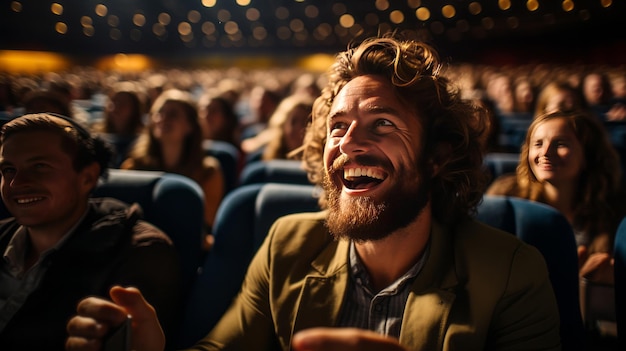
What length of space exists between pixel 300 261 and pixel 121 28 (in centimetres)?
76

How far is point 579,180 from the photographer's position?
122cm

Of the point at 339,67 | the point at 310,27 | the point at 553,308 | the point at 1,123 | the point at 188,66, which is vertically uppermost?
the point at 188,66

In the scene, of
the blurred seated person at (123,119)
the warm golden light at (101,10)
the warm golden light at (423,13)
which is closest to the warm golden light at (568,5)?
the warm golden light at (423,13)

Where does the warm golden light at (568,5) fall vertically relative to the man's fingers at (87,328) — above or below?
above

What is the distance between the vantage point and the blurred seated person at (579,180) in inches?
41.9

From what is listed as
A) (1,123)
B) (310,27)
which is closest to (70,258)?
(1,123)

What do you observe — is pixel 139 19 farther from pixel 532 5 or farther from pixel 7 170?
pixel 532 5

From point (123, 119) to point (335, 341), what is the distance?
2.85 meters

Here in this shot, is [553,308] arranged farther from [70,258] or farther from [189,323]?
[70,258]

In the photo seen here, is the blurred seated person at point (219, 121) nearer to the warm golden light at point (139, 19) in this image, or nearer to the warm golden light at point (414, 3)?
the warm golden light at point (414, 3)

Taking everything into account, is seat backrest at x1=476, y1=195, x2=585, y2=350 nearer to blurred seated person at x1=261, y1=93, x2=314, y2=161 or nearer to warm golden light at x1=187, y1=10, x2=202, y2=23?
warm golden light at x1=187, y1=10, x2=202, y2=23

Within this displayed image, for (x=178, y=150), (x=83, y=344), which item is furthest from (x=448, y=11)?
(x=83, y=344)

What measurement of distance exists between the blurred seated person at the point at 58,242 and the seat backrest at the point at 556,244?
85 cm

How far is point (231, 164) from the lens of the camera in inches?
115
